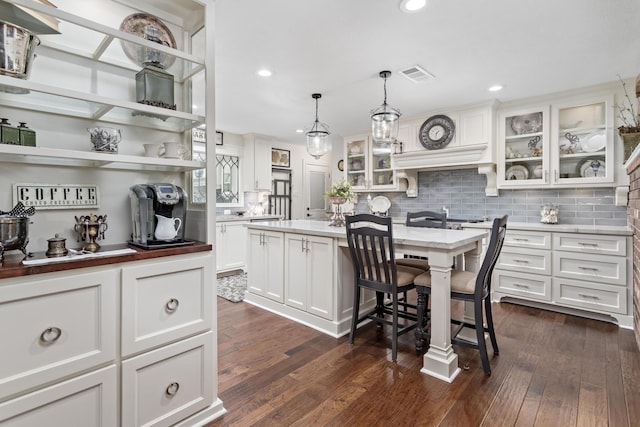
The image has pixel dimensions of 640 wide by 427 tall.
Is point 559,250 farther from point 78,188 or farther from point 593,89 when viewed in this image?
point 78,188

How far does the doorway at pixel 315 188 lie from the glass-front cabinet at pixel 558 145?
386 centimetres

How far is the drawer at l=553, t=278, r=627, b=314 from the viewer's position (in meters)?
2.99

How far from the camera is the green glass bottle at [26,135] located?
1309 millimetres

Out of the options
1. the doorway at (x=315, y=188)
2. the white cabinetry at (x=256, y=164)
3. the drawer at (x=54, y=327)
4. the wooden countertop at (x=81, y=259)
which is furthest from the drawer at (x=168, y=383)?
the doorway at (x=315, y=188)

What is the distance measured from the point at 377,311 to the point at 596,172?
287cm

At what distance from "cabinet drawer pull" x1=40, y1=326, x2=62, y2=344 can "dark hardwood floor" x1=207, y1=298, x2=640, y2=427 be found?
0.88m

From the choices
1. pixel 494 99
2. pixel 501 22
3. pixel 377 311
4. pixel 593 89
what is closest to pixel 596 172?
pixel 593 89

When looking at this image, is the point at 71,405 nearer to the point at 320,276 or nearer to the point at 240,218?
the point at 320,276

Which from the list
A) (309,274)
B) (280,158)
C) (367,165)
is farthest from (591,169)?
(280,158)

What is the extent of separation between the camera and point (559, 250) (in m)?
3.29

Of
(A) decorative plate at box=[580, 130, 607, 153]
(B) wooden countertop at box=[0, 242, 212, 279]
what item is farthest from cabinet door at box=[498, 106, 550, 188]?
(B) wooden countertop at box=[0, 242, 212, 279]

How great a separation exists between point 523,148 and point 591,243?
139 cm

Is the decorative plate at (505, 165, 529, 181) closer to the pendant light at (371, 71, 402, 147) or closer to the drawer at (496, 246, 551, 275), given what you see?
the drawer at (496, 246, 551, 275)

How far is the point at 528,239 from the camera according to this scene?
3.48 m
